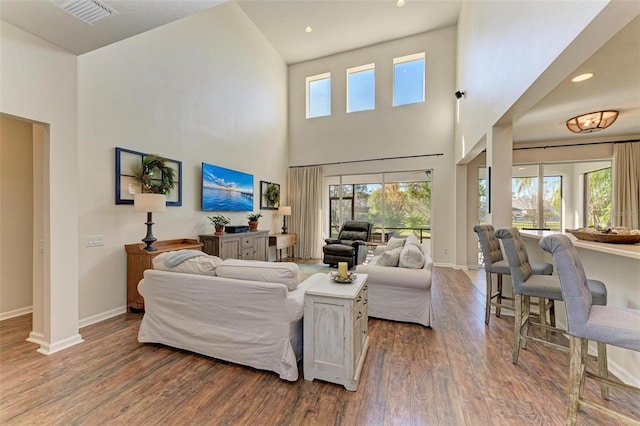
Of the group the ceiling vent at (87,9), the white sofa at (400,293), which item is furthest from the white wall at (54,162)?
the white sofa at (400,293)

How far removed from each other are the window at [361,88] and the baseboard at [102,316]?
627cm

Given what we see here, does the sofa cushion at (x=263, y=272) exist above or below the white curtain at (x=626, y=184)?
below

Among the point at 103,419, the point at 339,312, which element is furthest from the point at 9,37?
the point at 339,312

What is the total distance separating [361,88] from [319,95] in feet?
3.87

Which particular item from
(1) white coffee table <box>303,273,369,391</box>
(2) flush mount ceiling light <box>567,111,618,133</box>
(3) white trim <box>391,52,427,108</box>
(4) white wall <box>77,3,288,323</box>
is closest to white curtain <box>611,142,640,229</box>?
(2) flush mount ceiling light <box>567,111,618,133</box>

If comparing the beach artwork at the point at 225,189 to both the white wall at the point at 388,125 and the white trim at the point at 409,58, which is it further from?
the white trim at the point at 409,58

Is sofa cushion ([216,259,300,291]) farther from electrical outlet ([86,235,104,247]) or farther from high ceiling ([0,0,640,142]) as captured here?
high ceiling ([0,0,640,142])

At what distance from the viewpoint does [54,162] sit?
231cm

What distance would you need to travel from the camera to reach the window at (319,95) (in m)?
7.11

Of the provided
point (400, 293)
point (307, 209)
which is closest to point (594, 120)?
point (400, 293)

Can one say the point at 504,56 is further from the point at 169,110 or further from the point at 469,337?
the point at 169,110

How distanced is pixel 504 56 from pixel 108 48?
4.50 meters

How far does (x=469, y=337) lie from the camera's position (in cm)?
258

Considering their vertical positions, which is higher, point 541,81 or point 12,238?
point 541,81
